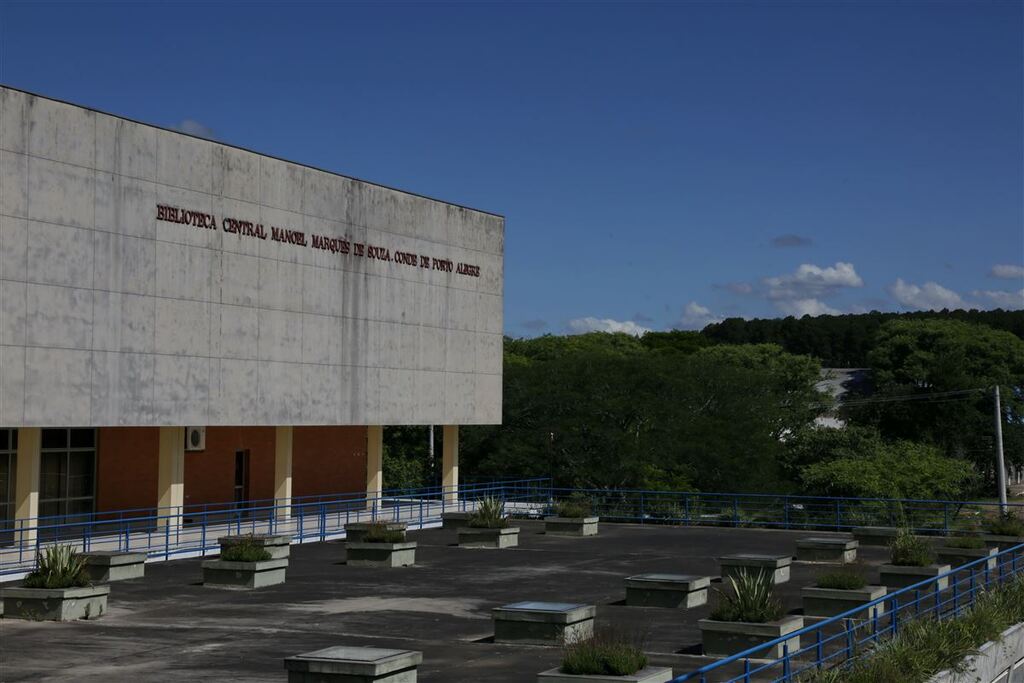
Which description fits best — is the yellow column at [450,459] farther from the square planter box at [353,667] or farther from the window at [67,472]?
the square planter box at [353,667]

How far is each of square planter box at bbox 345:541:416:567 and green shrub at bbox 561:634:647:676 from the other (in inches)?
651

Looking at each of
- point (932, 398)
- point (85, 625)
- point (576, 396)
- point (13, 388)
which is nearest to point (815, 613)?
point (85, 625)

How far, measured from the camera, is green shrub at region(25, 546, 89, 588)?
23.5 m

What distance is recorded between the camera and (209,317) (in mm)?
37438

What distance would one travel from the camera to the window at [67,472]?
38656 mm

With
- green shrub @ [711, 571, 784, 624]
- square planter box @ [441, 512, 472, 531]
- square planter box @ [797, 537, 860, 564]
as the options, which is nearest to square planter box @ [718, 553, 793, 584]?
square planter box @ [797, 537, 860, 564]

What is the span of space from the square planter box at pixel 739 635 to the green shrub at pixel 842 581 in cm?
394

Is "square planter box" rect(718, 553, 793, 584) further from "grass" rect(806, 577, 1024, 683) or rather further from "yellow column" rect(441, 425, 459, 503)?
"yellow column" rect(441, 425, 459, 503)

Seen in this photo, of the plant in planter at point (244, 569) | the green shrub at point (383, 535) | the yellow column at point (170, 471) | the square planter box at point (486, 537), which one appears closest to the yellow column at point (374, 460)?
the yellow column at point (170, 471)

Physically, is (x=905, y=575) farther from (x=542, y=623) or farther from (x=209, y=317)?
(x=209, y=317)

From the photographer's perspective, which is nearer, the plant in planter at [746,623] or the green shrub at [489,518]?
the plant in planter at [746,623]

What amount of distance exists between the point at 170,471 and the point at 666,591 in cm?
1913

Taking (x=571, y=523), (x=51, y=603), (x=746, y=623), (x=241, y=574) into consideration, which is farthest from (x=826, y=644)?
(x=571, y=523)

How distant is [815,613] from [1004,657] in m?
3.42
